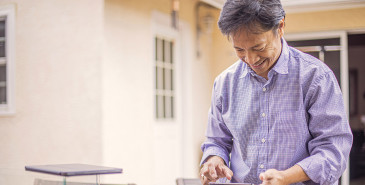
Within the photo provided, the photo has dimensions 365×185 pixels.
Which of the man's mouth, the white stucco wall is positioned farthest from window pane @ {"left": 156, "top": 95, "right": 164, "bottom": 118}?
the man's mouth

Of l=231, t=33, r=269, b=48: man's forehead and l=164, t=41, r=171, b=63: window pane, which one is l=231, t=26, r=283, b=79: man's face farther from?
l=164, t=41, r=171, b=63: window pane

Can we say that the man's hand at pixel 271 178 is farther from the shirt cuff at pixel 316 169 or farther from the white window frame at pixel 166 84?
the white window frame at pixel 166 84

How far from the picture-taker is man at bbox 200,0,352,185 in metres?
1.52

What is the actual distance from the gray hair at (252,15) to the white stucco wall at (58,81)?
8.62 ft

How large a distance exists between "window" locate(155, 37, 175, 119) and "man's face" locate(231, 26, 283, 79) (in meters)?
4.06

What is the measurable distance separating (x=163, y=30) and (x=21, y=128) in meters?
2.43

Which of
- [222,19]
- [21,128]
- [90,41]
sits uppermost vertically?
[90,41]

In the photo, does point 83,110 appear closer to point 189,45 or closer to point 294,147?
point 189,45

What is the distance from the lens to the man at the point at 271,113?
1522mm

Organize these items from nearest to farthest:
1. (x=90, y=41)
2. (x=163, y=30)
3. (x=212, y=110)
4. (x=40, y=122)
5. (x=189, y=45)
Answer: (x=212, y=110), (x=40, y=122), (x=90, y=41), (x=163, y=30), (x=189, y=45)

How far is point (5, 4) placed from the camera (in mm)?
3686

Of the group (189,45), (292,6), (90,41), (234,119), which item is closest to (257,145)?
(234,119)

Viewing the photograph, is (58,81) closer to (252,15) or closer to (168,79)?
(168,79)

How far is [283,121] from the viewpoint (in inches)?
65.2
